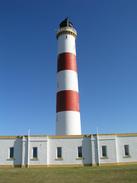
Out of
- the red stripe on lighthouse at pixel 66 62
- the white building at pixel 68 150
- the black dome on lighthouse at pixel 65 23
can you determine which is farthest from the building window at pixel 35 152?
the black dome on lighthouse at pixel 65 23

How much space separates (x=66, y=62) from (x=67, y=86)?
11.0ft

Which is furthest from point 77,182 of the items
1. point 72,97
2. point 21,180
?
point 72,97

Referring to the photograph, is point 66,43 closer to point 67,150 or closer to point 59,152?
point 67,150

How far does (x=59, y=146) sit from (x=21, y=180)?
38.7 ft

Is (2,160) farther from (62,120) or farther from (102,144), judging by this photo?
(102,144)

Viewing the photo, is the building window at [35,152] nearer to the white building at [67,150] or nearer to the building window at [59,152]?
the white building at [67,150]

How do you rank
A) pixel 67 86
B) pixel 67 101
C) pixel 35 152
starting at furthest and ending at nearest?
1. pixel 67 86
2. pixel 67 101
3. pixel 35 152

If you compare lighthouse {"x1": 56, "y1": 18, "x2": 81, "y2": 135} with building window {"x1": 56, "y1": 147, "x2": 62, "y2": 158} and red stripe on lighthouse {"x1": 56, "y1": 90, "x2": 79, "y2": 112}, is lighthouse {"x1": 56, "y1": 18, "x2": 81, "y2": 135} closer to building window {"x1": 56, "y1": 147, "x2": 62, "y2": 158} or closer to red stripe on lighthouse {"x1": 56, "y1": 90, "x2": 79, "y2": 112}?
red stripe on lighthouse {"x1": 56, "y1": 90, "x2": 79, "y2": 112}

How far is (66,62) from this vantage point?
38.0 meters

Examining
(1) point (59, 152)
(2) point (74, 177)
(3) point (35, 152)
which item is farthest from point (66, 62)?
(2) point (74, 177)

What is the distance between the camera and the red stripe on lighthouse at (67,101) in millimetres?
35938

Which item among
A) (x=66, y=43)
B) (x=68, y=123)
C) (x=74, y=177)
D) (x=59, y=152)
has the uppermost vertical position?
(x=66, y=43)

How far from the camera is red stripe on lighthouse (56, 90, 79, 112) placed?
35938mm

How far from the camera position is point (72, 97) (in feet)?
120
